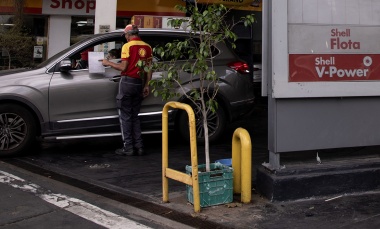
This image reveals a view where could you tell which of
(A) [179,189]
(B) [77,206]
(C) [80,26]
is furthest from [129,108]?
(C) [80,26]

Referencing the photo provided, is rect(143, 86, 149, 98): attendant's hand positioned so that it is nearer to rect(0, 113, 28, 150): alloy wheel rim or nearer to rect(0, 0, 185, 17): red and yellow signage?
rect(0, 113, 28, 150): alloy wheel rim

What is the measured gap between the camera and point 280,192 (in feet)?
16.5

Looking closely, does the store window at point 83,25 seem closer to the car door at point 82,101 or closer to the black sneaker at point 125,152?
the car door at point 82,101

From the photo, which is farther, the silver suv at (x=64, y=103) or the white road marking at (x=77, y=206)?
the silver suv at (x=64, y=103)

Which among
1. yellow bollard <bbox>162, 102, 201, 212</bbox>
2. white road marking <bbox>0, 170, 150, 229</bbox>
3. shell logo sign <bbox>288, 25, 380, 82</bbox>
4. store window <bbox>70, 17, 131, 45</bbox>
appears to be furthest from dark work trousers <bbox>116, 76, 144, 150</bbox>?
store window <bbox>70, 17, 131, 45</bbox>

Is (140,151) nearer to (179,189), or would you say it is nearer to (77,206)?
(179,189)

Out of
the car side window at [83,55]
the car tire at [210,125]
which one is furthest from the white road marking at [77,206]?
the car tire at [210,125]

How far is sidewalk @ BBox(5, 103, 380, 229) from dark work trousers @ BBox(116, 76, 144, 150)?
0.32 metres

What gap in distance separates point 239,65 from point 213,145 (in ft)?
4.69

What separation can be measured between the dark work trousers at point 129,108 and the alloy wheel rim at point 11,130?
147 centimetres

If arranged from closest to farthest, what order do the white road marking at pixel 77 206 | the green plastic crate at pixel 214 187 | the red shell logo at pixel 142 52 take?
the white road marking at pixel 77 206
the green plastic crate at pixel 214 187
the red shell logo at pixel 142 52

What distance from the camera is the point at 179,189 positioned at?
18.7 ft

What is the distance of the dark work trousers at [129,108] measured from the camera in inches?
277

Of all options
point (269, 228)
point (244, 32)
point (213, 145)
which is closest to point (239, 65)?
point (213, 145)
